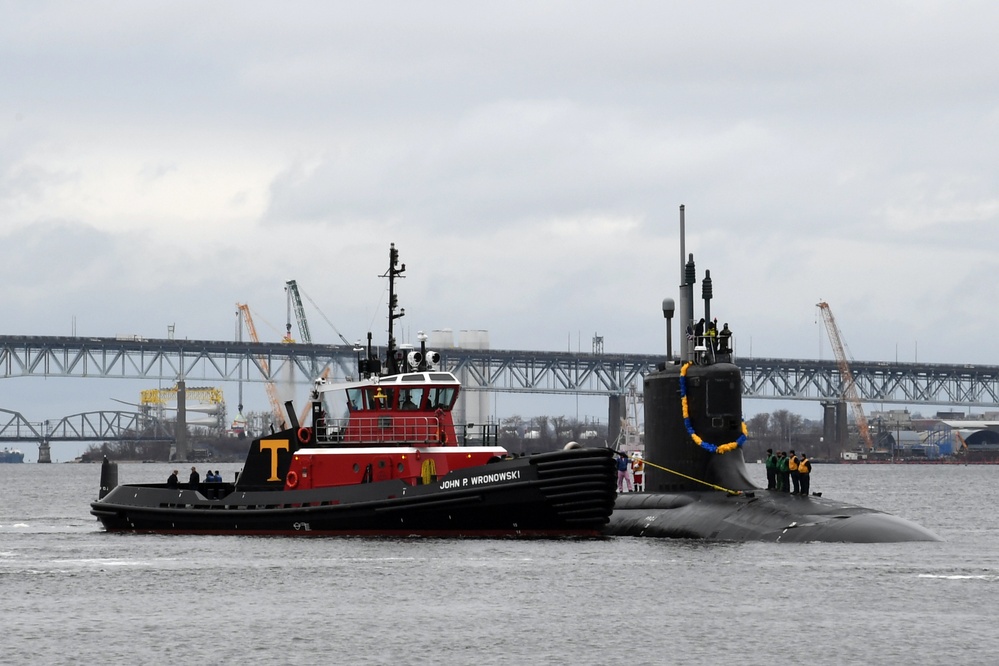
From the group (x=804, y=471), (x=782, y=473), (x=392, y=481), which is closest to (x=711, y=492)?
(x=782, y=473)

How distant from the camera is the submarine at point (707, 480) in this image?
33.9 metres

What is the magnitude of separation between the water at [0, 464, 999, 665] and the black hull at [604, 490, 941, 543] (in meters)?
0.36

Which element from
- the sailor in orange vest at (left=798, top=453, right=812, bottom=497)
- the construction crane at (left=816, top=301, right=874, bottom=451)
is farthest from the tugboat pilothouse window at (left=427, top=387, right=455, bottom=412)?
the construction crane at (left=816, top=301, right=874, bottom=451)

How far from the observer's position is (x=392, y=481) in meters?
37.3

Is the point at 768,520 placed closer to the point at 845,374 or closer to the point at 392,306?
the point at 392,306

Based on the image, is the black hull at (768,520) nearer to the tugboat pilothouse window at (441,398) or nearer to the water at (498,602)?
the water at (498,602)

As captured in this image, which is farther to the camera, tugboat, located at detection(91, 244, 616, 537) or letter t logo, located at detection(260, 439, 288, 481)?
letter t logo, located at detection(260, 439, 288, 481)

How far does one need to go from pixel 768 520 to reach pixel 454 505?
7099mm

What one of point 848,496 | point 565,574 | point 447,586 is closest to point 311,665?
point 447,586

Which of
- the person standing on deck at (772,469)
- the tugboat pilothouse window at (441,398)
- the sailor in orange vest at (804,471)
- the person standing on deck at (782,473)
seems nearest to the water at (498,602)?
the sailor in orange vest at (804,471)

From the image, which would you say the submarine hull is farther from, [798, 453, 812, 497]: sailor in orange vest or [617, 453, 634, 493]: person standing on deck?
[617, 453, 634, 493]: person standing on deck

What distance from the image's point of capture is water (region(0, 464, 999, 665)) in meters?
22.8

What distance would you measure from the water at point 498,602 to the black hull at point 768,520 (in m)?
0.36

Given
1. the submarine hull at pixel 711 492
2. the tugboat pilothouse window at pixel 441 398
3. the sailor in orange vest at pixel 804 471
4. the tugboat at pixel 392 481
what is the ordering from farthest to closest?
the tugboat pilothouse window at pixel 441 398
the sailor in orange vest at pixel 804 471
the tugboat at pixel 392 481
the submarine hull at pixel 711 492
